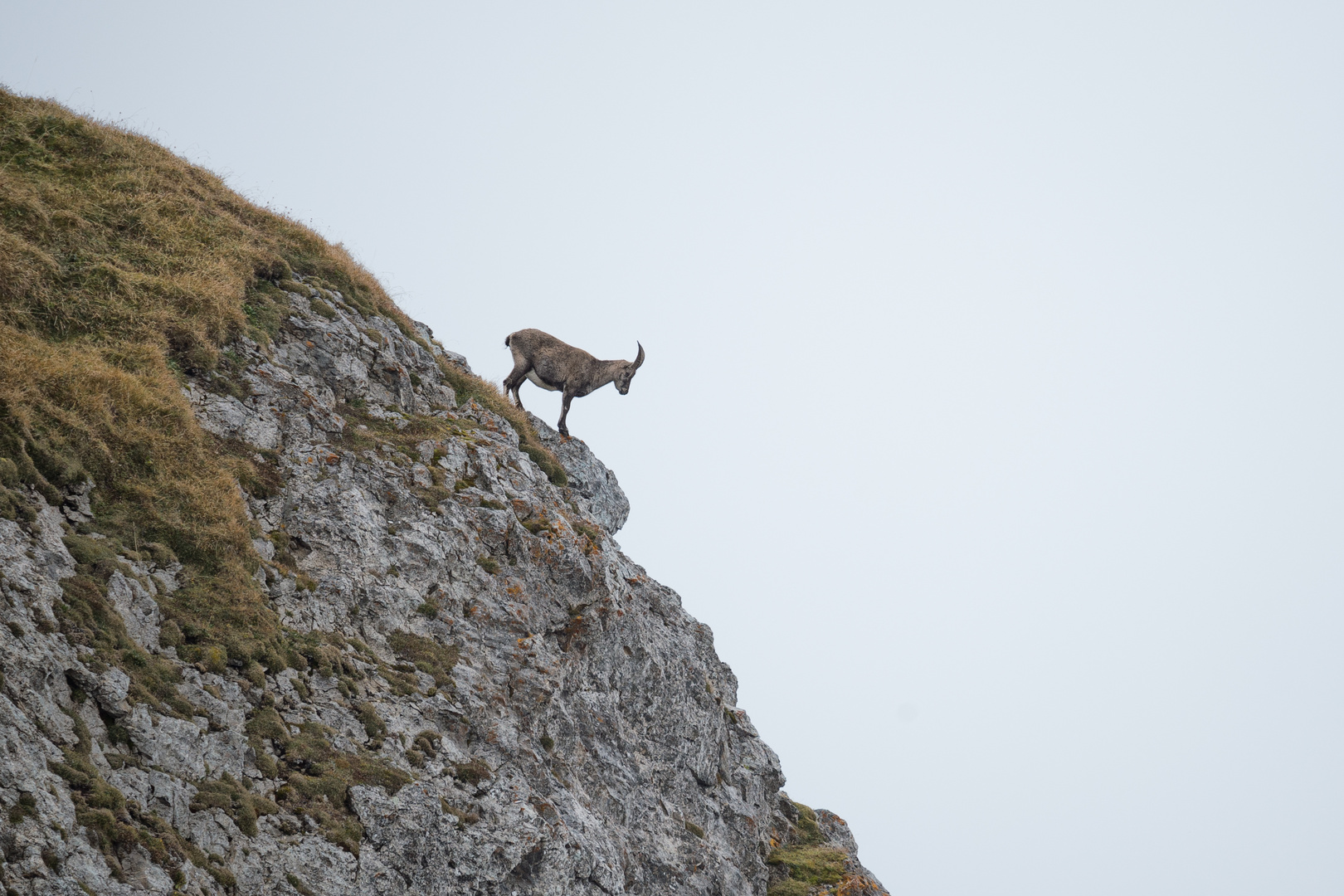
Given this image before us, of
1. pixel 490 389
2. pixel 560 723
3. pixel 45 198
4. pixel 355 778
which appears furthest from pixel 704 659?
pixel 45 198

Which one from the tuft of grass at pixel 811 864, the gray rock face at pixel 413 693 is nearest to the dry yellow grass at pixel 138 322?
the gray rock face at pixel 413 693

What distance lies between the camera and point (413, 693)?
12250 mm

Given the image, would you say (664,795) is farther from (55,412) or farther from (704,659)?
(55,412)

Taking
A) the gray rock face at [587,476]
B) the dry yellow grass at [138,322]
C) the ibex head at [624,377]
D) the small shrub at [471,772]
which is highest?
the ibex head at [624,377]

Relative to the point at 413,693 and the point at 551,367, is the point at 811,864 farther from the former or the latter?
the point at 551,367

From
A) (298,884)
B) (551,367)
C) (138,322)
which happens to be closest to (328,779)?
(298,884)

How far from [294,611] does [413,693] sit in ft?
6.40

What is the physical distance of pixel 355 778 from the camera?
34.3 feet

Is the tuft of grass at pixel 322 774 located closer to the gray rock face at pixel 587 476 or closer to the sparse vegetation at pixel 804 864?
the sparse vegetation at pixel 804 864

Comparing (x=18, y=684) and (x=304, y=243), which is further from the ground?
(x=304, y=243)

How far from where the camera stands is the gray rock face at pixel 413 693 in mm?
8570

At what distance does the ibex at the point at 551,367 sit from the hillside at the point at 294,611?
13.9 feet

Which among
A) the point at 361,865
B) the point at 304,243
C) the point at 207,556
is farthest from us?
the point at 304,243

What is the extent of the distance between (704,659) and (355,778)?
1014 cm
